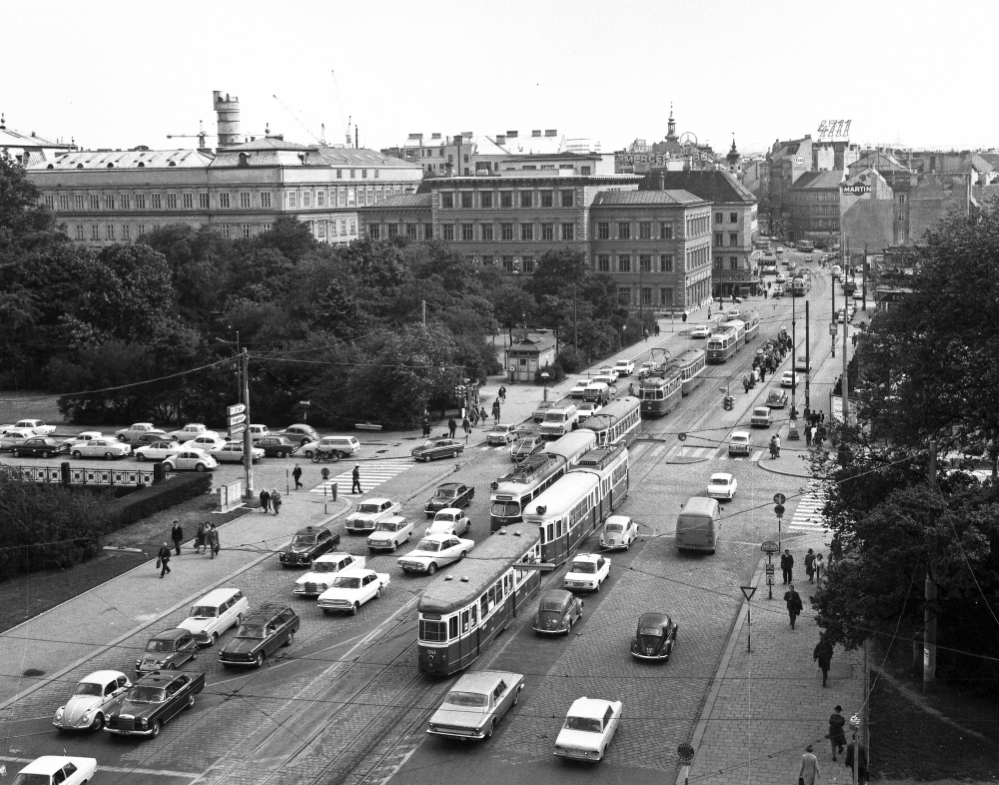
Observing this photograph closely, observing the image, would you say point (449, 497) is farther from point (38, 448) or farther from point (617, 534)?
point (38, 448)

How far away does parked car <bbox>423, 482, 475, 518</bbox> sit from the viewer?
5128 cm

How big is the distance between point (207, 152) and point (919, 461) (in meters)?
129

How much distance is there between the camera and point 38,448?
66062 mm

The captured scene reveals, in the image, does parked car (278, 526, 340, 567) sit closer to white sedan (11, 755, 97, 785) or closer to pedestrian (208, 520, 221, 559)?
pedestrian (208, 520, 221, 559)

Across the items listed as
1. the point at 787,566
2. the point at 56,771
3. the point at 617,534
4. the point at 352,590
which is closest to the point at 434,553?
the point at 352,590

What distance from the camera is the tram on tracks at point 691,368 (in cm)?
7806

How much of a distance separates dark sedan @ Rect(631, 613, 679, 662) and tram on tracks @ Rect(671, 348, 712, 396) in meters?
41.7

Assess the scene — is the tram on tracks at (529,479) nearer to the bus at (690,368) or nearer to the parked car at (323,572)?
the parked car at (323,572)

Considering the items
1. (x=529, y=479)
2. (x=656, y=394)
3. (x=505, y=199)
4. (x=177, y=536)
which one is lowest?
(x=177, y=536)

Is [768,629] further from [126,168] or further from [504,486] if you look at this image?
[126,168]

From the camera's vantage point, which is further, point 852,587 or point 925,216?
point 925,216

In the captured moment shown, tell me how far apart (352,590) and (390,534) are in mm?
6662

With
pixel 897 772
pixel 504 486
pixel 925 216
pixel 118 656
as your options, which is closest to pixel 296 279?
pixel 504 486

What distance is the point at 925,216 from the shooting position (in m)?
143
